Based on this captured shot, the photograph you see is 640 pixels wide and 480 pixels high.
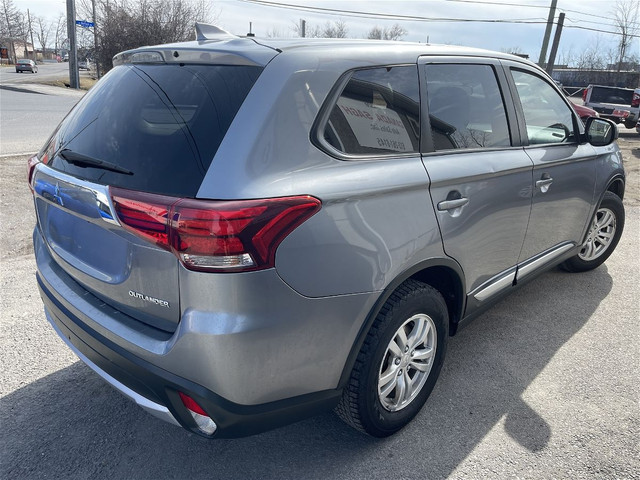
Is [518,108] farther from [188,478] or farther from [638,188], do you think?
[638,188]

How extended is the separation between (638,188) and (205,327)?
30.4 feet

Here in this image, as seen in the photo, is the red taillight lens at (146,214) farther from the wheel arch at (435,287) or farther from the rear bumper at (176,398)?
the wheel arch at (435,287)

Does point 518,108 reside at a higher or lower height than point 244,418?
higher

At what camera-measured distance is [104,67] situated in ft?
113

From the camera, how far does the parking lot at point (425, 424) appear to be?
2330 millimetres

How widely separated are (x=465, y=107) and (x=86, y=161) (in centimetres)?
190

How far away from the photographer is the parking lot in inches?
91.7

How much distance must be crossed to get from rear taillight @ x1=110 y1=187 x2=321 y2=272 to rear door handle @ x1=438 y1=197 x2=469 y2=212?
2.84 feet

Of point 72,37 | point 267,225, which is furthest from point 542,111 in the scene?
point 72,37

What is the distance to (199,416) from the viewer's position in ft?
6.30

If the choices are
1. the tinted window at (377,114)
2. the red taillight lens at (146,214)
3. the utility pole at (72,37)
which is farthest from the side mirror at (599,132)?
the utility pole at (72,37)

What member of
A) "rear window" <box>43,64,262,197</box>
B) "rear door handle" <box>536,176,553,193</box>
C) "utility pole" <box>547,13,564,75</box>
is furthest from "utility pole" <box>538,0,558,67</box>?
"rear window" <box>43,64,262,197</box>

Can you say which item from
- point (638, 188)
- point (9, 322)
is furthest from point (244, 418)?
point (638, 188)

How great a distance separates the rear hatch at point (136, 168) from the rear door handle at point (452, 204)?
103 cm
